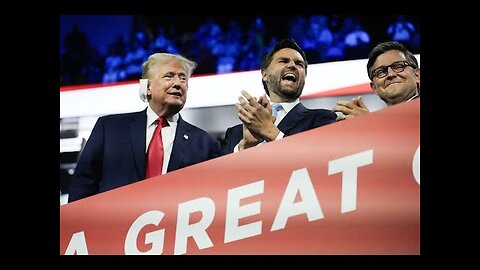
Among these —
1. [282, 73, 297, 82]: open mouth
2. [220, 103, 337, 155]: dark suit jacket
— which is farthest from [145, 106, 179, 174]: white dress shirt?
[282, 73, 297, 82]: open mouth

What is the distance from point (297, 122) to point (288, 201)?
0.39 m

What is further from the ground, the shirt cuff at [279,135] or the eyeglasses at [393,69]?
the eyeglasses at [393,69]

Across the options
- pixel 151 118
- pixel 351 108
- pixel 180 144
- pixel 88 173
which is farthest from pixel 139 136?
pixel 351 108

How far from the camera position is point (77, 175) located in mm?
3656

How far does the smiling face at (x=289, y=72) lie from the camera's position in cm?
365

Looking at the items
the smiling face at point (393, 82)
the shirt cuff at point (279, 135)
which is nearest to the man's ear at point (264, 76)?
the shirt cuff at point (279, 135)

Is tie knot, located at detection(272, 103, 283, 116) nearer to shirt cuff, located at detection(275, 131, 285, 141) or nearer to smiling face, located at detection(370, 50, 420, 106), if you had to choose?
shirt cuff, located at detection(275, 131, 285, 141)

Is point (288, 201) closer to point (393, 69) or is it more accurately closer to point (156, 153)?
point (156, 153)

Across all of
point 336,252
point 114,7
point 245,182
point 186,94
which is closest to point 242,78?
point 186,94

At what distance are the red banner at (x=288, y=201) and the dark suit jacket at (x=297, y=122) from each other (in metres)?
0.05

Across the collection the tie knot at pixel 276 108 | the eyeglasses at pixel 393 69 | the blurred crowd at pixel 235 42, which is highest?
the blurred crowd at pixel 235 42

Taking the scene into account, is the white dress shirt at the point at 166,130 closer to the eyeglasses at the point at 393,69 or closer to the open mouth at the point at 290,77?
the open mouth at the point at 290,77

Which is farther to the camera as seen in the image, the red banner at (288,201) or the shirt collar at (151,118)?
the shirt collar at (151,118)

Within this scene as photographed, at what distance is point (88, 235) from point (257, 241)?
0.84 m
